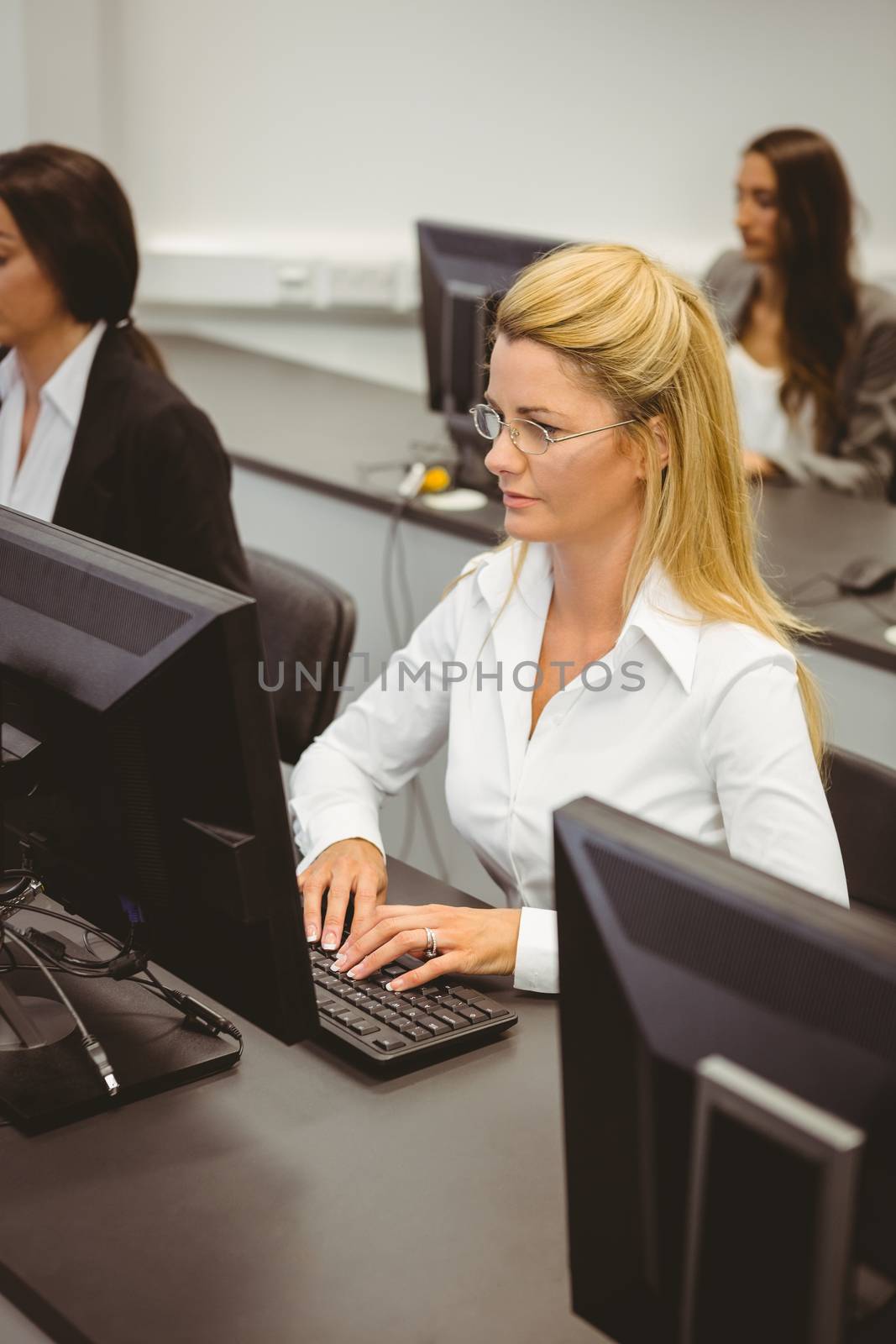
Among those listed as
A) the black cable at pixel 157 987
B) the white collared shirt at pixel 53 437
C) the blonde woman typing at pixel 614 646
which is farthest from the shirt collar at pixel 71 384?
the black cable at pixel 157 987

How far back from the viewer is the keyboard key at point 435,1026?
47.5 inches

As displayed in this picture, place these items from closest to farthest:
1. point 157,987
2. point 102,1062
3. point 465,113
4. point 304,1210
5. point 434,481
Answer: point 304,1210
point 102,1062
point 157,987
point 434,481
point 465,113

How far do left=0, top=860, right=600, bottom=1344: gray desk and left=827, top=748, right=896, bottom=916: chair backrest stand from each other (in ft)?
1.34

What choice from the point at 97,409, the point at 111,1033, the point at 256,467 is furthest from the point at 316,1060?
the point at 256,467

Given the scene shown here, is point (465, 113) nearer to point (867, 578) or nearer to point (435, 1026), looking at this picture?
point (867, 578)

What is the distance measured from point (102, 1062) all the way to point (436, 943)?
32cm

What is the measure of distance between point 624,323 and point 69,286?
103cm

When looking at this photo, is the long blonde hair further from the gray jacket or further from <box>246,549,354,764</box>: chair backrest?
the gray jacket

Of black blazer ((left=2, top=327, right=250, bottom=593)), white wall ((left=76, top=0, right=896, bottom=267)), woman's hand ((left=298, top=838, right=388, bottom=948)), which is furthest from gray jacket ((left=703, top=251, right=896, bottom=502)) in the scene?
woman's hand ((left=298, top=838, right=388, bottom=948))

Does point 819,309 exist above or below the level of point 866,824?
above

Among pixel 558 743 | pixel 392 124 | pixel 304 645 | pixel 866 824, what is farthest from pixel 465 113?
pixel 866 824

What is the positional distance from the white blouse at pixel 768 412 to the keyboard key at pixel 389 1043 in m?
2.41

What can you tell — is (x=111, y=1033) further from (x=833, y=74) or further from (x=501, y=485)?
(x=833, y=74)

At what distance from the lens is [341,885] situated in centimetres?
142
